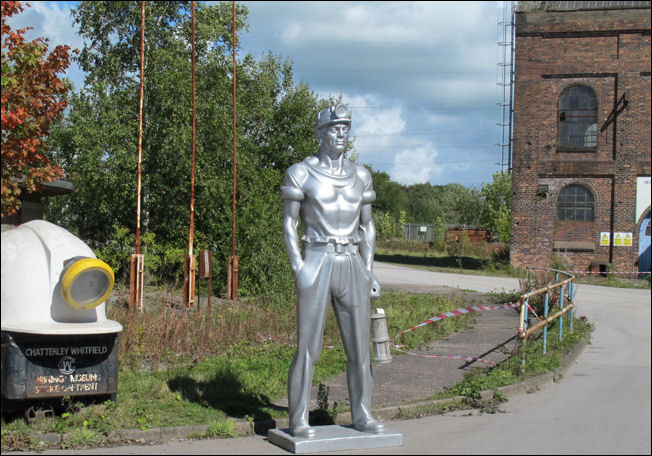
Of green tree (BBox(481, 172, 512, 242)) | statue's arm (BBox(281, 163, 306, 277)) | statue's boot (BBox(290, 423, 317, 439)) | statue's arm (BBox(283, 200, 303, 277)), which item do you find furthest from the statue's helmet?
green tree (BBox(481, 172, 512, 242))

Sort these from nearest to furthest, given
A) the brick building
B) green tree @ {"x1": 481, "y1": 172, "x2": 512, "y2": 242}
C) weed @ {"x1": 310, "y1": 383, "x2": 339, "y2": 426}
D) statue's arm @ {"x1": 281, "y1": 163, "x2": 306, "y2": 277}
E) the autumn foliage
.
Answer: statue's arm @ {"x1": 281, "y1": 163, "x2": 306, "y2": 277} → weed @ {"x1": 310, "y1": 383, "x2": 339, "y2": 426} → the autumn foliage → the brick building → green tree @ {"x1": 481, "y1": 172, "x2": 512, "y2": 242}

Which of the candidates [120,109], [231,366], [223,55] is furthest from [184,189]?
[231,366]

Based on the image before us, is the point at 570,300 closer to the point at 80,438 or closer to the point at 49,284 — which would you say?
the point at 80,438

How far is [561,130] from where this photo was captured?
30.8 meters

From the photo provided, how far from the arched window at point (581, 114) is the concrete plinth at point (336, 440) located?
87.3 feet

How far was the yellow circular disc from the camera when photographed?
602 cm

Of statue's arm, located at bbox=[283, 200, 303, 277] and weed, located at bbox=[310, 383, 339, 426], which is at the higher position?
statue's arm, located at bbox=[283, 200, 303, 277]

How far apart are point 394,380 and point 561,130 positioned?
79.2ft

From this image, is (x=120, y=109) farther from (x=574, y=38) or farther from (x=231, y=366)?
(x=574, y=38)

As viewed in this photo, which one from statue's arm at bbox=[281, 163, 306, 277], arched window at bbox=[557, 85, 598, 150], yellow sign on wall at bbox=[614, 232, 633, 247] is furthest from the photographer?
arched window at bbox=[557, 85, 598, 150]

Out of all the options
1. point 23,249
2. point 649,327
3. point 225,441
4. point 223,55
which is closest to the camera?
point 649,327

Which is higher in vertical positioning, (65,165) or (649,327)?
(65,165)

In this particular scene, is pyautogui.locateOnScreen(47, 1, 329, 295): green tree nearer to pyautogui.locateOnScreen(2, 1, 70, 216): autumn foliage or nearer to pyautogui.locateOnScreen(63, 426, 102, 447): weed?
pyautogui.locateOnScreen(2, 1, 70, 216): autumn foliage

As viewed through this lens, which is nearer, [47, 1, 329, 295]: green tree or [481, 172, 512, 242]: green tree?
[47, 1, 329, 295]: green tree
